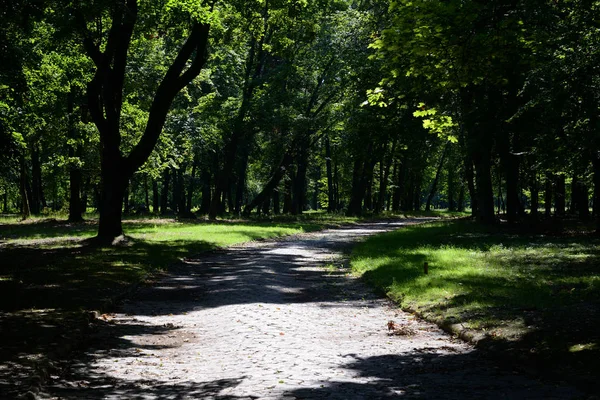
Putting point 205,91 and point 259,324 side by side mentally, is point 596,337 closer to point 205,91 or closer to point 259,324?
point 259,324

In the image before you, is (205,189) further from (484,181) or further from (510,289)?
(510,289)

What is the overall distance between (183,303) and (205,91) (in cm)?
3960

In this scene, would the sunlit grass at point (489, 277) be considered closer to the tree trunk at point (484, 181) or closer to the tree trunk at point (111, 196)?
the tree trunk at point (484, 181)

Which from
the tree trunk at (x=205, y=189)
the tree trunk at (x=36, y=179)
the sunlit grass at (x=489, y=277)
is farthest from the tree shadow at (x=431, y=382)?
the tree trunk at (x=205, y=189)

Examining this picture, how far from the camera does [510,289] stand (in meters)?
12.1

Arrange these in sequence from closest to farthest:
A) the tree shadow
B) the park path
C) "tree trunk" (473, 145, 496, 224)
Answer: the tree shadow
the park path
"tree trunk" (473, 145, 496, 224)

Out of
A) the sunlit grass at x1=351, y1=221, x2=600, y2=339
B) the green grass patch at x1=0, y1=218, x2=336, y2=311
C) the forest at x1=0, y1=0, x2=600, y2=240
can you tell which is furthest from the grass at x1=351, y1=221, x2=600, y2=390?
the green grass patch at x1=0, y1=218, x2=336, y2=311

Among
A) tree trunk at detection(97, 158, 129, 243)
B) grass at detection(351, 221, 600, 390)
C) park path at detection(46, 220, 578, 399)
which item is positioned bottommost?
park path at detection(46, 220, 578, 399)

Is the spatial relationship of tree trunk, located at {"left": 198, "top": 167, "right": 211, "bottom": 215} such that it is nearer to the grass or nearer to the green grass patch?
the green grass patch

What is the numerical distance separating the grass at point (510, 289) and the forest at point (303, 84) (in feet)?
11.3

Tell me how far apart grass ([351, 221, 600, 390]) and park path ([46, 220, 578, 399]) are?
1.98ft

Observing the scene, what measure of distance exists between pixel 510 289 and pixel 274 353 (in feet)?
20.8

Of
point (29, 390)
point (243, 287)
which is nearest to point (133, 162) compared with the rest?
point (243, 287)

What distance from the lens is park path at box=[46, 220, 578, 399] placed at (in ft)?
20.5
